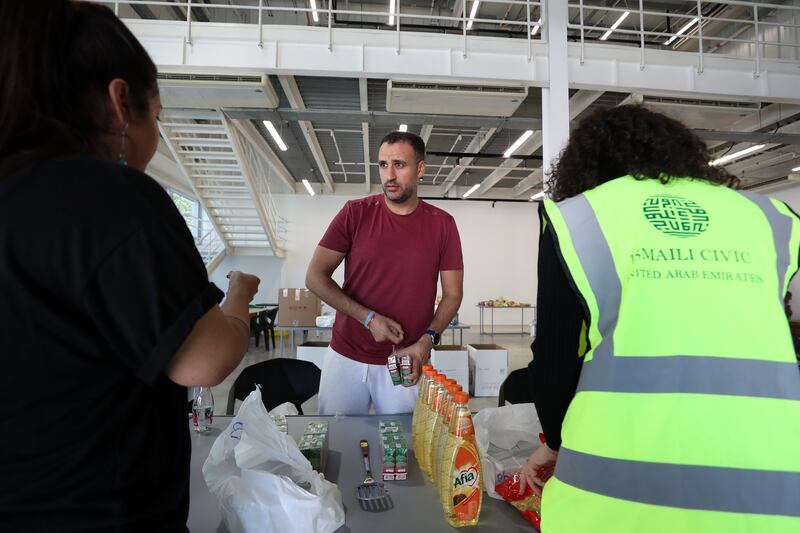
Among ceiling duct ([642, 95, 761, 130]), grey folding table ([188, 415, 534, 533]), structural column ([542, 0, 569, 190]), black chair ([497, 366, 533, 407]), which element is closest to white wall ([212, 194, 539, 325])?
ceiling duct ([642, 95, 761, 130])

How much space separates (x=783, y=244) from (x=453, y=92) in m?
5.22

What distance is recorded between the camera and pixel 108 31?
0.59 metres

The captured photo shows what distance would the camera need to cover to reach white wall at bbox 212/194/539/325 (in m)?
12.8

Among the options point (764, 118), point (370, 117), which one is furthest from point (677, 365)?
point (764, 118)

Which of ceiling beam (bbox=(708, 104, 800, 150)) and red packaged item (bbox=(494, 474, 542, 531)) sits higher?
ceiling beam (bbox=(708, 104, 800, 150))

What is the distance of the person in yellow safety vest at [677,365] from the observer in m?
0.71

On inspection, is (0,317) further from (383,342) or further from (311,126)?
(311,126)

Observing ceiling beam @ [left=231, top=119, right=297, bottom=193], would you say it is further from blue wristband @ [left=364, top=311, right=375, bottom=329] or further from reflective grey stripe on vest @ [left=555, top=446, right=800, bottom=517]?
reflective grey stripe on vest @ [left=555, top=446, right=800, bottom=517]

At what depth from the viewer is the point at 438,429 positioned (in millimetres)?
1120

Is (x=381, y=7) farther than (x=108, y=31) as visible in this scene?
Yes

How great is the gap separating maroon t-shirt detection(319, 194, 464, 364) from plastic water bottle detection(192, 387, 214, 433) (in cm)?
58

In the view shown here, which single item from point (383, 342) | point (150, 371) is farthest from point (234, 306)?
point (383, 342)

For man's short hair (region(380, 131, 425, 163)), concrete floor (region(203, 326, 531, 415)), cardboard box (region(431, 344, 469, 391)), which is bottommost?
concrete floor (region(203, 326, 531, 415))

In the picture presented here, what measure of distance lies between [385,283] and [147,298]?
1479mm
